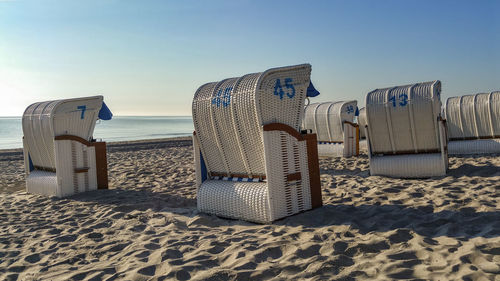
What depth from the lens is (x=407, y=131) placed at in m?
8.62

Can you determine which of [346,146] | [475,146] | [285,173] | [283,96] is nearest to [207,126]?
[283,96]

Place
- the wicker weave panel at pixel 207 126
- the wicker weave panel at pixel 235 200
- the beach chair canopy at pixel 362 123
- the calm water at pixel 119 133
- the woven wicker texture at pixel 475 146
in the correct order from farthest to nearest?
1. the calm water at pixel 119 133
2. the beach chair canopy at pixel 362 123
3. the woven wicker texture at pixel 475 146
4. the wicker weave panel at pixel 207 126
5. the wicker weave panel at pixel 235 200

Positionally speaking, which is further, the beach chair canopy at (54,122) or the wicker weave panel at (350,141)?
the wicker weave panel at (350,141)

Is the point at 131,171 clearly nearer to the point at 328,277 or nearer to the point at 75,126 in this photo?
the point at 75,126

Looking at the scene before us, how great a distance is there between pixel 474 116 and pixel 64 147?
39.9 ft

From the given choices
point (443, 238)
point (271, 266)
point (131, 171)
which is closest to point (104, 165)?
point (131, 171)

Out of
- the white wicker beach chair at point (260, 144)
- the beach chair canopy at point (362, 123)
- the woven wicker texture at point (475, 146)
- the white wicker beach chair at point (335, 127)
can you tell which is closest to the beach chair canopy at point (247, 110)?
the white wicker beach chair at point (260, 144)

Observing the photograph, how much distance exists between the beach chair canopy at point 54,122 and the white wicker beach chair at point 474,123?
35.8ft

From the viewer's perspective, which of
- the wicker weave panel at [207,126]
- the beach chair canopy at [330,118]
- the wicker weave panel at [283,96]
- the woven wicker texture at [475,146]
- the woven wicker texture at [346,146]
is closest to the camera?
the wicker weave panel at [283,96]

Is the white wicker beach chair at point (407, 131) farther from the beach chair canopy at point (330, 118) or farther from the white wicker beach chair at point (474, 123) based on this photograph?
Result: the beach chair canopy at point (330, 118)

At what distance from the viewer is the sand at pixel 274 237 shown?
→ 3736 millimetres

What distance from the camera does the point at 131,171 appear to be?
1180 cm

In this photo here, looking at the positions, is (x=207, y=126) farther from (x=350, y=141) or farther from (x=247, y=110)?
(x=350, y=141)

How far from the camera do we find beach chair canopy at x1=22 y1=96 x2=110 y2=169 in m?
8.30
